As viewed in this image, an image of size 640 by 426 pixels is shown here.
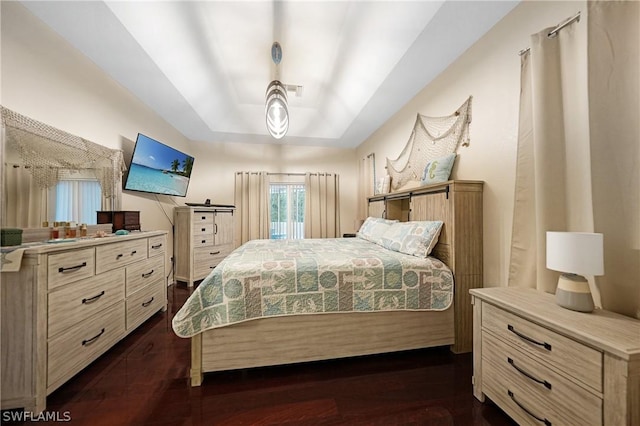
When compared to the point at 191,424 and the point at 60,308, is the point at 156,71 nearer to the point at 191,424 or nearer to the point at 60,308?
the point at 60,308

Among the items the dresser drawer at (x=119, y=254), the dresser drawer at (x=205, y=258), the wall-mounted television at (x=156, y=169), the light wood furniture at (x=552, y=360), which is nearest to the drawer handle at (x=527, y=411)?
the light wood furniture at (x=552, y=360)

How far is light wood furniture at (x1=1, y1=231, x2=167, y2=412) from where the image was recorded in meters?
1.21

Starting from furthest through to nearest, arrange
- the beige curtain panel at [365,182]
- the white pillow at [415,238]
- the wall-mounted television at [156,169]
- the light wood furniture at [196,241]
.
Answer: the beige curtain panel at [365,182]
the light wood furniture at [196,241]
the wall-mounted television at [156,169]
the white pillow at [415,238]

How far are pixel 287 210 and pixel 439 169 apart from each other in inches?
128

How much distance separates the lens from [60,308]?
135cm

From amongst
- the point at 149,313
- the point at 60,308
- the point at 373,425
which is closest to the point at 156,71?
the point at 60,308

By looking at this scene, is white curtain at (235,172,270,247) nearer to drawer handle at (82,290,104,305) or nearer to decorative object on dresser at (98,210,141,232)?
decorative object on dresser at (98,210,141,232)

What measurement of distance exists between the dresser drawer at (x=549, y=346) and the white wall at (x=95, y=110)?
3.29 m

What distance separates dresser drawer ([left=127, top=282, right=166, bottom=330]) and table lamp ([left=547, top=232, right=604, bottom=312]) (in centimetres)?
295

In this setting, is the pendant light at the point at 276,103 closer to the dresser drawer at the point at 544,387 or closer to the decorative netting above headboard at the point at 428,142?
the decorative netting above headboard at the point at 428,142

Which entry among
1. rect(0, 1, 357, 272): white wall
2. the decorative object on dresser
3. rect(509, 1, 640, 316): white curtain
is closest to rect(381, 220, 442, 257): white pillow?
rect(509, 1, 640, 316): white curtain

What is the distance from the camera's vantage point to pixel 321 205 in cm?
481

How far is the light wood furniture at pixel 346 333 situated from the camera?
1508 mm

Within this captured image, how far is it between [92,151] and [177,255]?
2.04 meters
